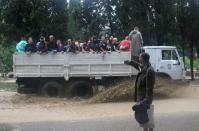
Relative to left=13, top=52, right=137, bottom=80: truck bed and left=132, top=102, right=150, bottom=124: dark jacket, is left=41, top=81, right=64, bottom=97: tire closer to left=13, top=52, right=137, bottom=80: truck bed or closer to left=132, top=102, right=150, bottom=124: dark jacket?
left=13, top=52, right=137, bottom=80: truck bed

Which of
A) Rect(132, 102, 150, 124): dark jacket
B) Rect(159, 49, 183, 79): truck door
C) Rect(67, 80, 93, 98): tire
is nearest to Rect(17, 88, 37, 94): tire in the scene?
Rect(67, 80, 93, 98): tire

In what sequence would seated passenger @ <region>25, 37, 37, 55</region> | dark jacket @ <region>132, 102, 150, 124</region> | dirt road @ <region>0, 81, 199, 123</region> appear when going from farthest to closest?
seated passenger @ <region>25, 37, 37, 55</region>
dirt road @ <region>0, 81, 199, 123</region>
dark jacket @ <region>132, 102, 150, 124</region>

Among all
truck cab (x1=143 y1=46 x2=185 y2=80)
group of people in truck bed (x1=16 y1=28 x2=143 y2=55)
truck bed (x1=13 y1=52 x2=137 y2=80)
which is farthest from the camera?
truck cab (x1=143 y1=46 x2=185 y2=80)

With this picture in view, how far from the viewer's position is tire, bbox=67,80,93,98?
24.2 meters

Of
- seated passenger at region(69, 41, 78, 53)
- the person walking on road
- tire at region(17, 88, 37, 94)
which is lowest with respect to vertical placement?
tire at region(17, 88, 37, 94)

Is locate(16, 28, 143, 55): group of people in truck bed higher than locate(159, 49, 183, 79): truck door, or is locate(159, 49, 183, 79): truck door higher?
locate(16, 28, 143, 55): group of people in truck bed

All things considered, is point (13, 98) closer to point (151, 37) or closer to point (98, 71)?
point (98, 71)

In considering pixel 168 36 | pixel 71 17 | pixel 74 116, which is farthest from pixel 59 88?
pixel 168 36

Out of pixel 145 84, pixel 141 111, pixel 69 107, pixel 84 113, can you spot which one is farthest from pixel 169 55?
pixel 141 111

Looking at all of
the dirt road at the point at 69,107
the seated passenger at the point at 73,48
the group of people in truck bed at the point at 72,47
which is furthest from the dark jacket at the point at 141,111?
the seated passenger at the point at 73,48

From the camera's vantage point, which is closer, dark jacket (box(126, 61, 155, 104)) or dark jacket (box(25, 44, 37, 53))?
dark jacket (box(126, 61, 155, 104))

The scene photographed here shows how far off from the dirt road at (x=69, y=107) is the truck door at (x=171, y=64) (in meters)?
0.85

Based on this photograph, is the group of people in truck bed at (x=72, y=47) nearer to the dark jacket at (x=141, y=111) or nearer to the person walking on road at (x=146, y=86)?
the person walking on road at (x=146, y=86)

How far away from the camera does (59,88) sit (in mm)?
24328
